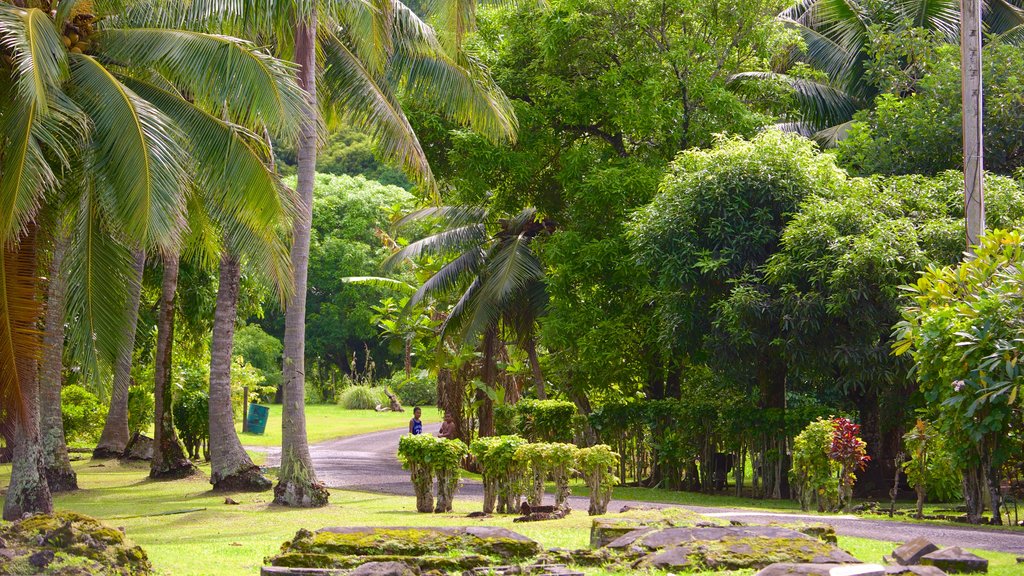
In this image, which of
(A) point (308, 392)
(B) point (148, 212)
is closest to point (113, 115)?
(B) point (148, 212)

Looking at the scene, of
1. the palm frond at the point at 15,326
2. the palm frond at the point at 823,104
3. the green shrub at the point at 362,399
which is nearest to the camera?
the palm frond at the point at 15,326

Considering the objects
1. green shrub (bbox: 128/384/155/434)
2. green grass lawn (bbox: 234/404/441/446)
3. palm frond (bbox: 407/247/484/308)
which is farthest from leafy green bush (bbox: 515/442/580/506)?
green grass lawn (bbox: 234/404/441/446)

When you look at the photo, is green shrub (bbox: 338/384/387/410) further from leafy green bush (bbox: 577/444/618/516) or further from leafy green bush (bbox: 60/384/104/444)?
leafy green bush (bbox: 577/444/618/516)

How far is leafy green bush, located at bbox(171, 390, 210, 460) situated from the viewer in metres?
21.7

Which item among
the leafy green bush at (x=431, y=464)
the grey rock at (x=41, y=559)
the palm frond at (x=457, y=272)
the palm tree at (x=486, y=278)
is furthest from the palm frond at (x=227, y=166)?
the palm frond at (x=457, y=272)

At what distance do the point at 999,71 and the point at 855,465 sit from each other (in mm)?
9377

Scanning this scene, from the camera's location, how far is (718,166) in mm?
16625

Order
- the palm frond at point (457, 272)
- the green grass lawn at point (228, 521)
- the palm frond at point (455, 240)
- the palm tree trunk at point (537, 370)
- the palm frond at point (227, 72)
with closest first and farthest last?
the green grass lawn at point (228, 521)
the palm frond at point (227, 72)
the palm tree trunk at point (537, 370)
the palm frond at point (455, 240)
the palm frond at point (457, 272)

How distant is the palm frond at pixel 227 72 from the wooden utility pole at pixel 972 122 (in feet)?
27.7

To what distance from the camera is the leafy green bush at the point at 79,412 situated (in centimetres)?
2652

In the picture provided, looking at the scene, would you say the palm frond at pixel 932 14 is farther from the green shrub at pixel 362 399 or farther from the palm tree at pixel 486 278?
the green shrub at pixel 362 399

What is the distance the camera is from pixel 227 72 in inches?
461

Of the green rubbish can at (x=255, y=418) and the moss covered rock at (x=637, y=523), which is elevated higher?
the green rubbish can at (x=255, y=418)

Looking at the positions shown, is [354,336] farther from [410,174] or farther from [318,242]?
[410,174]
